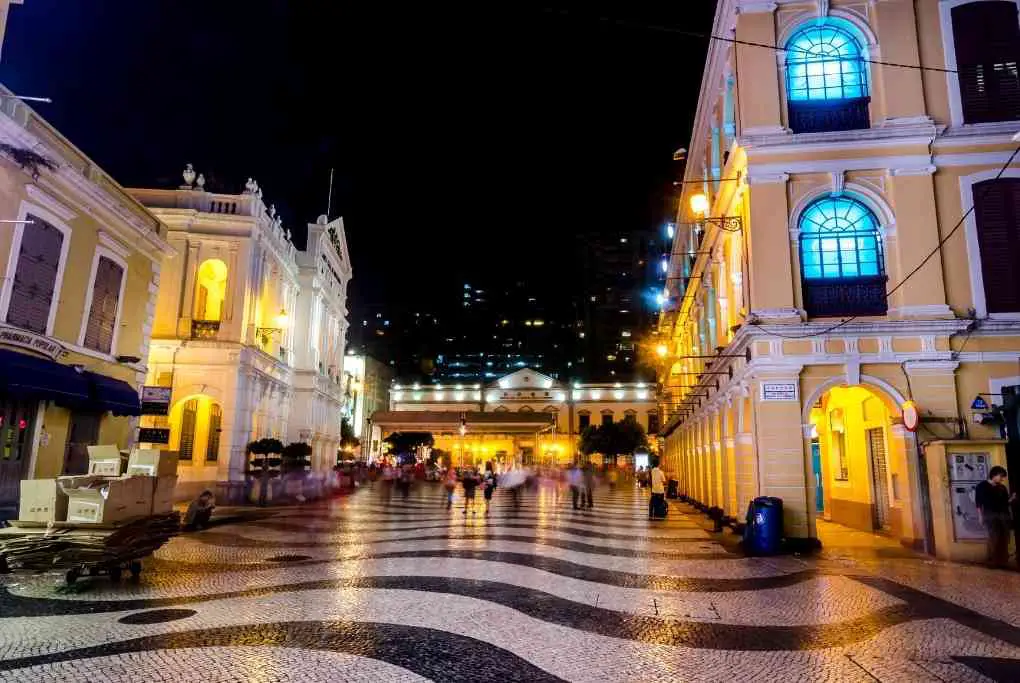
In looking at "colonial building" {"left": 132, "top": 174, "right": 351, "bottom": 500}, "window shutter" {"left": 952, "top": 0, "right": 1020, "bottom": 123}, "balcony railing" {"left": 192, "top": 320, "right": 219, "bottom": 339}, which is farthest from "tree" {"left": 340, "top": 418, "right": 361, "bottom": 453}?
"window shutter" {"left": 952, "top": 0, "right": 1020, "bottom": 123}

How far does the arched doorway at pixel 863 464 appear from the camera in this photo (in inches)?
510

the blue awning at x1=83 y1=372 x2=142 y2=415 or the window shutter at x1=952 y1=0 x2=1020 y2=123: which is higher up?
the window shutter at x1=952 y1=0 x2=1020 y2=123

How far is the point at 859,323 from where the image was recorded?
1320 cm

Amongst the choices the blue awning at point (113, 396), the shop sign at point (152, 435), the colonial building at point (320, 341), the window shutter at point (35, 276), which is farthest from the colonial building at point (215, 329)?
the window shutter at point (35, 276)

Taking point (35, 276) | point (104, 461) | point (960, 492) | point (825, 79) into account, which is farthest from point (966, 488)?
point (35, 276)

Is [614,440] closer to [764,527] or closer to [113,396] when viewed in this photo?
[764,527]

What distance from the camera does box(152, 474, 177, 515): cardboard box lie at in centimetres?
909

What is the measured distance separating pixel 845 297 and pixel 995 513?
16.6ft

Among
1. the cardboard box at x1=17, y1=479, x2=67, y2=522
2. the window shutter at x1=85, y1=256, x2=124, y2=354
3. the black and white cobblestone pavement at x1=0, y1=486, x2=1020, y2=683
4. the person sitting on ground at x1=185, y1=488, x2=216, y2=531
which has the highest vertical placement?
the window shutter at x1=85, y1=256, x2=124, y2=354

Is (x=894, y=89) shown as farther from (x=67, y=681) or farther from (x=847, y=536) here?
(x=67, y=681)

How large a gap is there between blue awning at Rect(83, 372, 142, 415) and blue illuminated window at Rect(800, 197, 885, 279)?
16.7 meters

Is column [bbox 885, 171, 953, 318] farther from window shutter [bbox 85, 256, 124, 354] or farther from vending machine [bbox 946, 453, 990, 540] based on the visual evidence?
window shutter [bbox 85, 256, 124, 354]

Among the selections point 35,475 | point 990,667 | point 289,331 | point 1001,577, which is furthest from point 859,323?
point 289,331

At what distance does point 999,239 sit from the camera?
1364cm
